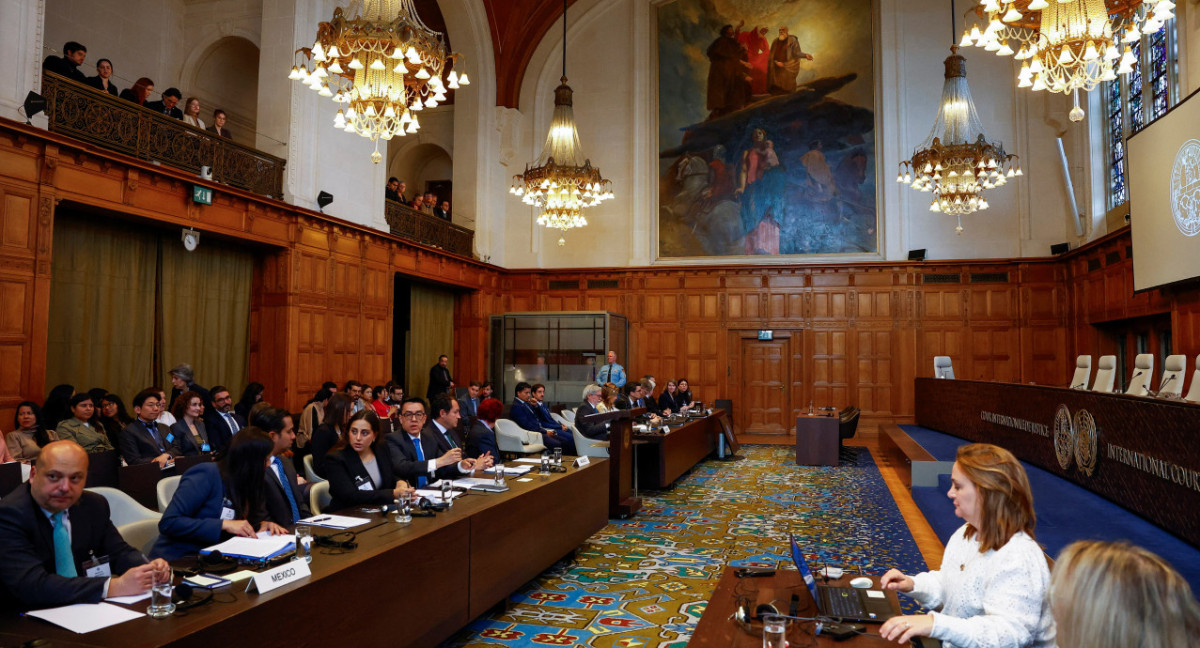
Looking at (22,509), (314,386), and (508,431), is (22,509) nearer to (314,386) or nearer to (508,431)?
(508,431)

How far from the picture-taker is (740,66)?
16.7 meters

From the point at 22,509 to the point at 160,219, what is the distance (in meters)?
6.88

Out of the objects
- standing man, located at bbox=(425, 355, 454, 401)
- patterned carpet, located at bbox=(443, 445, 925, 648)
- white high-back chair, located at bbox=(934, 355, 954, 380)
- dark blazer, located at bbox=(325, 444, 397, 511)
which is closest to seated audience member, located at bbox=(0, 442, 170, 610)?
dark blazer, located at bbox=(325, 444, 397, 511)

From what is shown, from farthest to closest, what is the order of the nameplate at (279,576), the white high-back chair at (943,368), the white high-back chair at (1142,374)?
the white high-back chair at (943,368) → the white high-back chair at (1142,374) → the nameplate at (279,576)

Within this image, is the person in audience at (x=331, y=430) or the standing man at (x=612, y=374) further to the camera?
the standing man at (x=612, y=374)

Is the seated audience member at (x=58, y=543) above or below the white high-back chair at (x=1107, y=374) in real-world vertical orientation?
below

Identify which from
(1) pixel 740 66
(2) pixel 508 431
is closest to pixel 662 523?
(2) pixel 508 431

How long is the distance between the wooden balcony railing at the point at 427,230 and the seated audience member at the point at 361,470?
29.1 ft

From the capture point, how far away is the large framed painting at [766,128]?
1598 centimetres

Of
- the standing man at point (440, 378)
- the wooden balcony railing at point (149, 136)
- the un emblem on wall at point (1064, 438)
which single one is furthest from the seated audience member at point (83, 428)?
the un emblem on wall at point (1064, 438)

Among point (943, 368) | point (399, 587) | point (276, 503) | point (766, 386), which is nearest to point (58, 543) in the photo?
point (276, 503)

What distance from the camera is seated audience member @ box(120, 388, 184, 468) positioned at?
603 cm

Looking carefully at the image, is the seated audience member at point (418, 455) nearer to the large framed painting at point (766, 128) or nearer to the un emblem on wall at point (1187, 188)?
the un emblem on wall at point (1187, 188)

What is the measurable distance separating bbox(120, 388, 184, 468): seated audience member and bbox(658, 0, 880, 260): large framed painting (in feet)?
39.5
